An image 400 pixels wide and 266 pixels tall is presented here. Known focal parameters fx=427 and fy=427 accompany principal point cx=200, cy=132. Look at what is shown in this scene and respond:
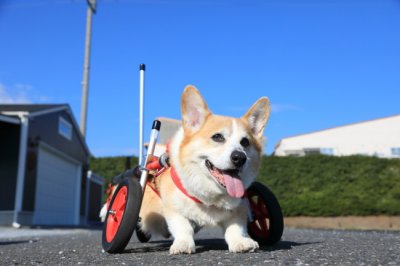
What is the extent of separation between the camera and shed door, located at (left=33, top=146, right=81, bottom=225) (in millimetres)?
12633

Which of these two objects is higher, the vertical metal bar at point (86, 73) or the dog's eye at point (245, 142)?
the vertical metal bar at point (86, 73)

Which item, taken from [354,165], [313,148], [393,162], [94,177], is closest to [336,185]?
[354,165]

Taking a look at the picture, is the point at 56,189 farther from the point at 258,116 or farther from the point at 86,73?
the point at 258,116

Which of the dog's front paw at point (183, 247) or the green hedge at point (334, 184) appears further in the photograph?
the green hedge at point (334, 184)

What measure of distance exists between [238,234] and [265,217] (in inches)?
31.2

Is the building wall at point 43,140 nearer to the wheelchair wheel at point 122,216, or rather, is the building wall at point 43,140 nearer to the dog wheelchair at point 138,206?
the dog wheelchair at point 138,206

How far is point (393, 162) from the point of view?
17047 millimetres

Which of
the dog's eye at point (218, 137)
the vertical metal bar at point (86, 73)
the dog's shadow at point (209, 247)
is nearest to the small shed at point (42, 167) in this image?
the vertical metal bar at point (86, 73)

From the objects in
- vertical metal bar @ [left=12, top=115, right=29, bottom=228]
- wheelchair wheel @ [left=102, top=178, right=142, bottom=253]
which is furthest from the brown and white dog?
vertical metal bar @ [left=12, top=115, right=29, bottom=228]

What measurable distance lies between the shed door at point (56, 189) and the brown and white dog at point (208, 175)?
9588mm

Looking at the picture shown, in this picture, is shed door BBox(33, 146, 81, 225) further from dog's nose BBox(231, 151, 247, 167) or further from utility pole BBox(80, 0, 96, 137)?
dog's nose BBox(231, 151, 247, 167)

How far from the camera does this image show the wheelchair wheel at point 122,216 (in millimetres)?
3377

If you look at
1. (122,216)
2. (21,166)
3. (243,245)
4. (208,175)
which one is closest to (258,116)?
(208,175)

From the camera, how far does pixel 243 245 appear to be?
3.25 metres
